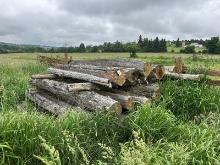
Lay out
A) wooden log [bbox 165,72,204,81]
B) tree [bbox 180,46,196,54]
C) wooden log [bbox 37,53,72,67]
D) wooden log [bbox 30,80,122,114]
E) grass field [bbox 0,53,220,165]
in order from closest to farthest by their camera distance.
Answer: grass field [bbox 0,53,220,165] → wooden log [bbox 30,80,122,114] → wooden log [bbox 165,72,204,81] → wooden log [bbox 37,53,72,67] → tree [bbox 180,46,196,54]

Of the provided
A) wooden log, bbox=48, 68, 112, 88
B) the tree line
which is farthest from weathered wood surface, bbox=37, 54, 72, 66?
the tree line

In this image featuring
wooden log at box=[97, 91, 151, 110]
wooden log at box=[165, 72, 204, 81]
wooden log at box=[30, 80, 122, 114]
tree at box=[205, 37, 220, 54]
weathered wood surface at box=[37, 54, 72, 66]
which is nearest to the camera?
wooden log at box=[30, 80, 122, 114]

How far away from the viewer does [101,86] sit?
9.36 metres

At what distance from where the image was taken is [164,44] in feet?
293

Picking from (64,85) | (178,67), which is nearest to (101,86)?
(64,85)

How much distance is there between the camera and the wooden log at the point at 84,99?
819 centimetres

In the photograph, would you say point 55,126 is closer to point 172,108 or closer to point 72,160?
point 72,160

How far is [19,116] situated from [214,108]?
4.42 metres

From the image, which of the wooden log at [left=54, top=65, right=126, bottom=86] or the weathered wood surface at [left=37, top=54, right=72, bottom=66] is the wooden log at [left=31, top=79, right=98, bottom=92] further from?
the weathered wood surface at [left=37, top=54, right=72, bottom=66]

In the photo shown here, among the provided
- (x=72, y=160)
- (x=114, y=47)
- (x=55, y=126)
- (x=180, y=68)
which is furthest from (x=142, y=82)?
(x=114, y=47)

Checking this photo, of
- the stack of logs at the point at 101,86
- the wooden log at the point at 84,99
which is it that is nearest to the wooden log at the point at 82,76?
the stack of logs at the point at 101,86

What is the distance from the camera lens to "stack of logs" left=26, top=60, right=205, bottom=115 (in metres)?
8.60

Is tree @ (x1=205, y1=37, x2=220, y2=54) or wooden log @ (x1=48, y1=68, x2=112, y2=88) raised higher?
wooden log @ (x1=48, y1=68, x2=112, y2=88)

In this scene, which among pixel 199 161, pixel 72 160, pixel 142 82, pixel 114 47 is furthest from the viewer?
pixel 114 47
